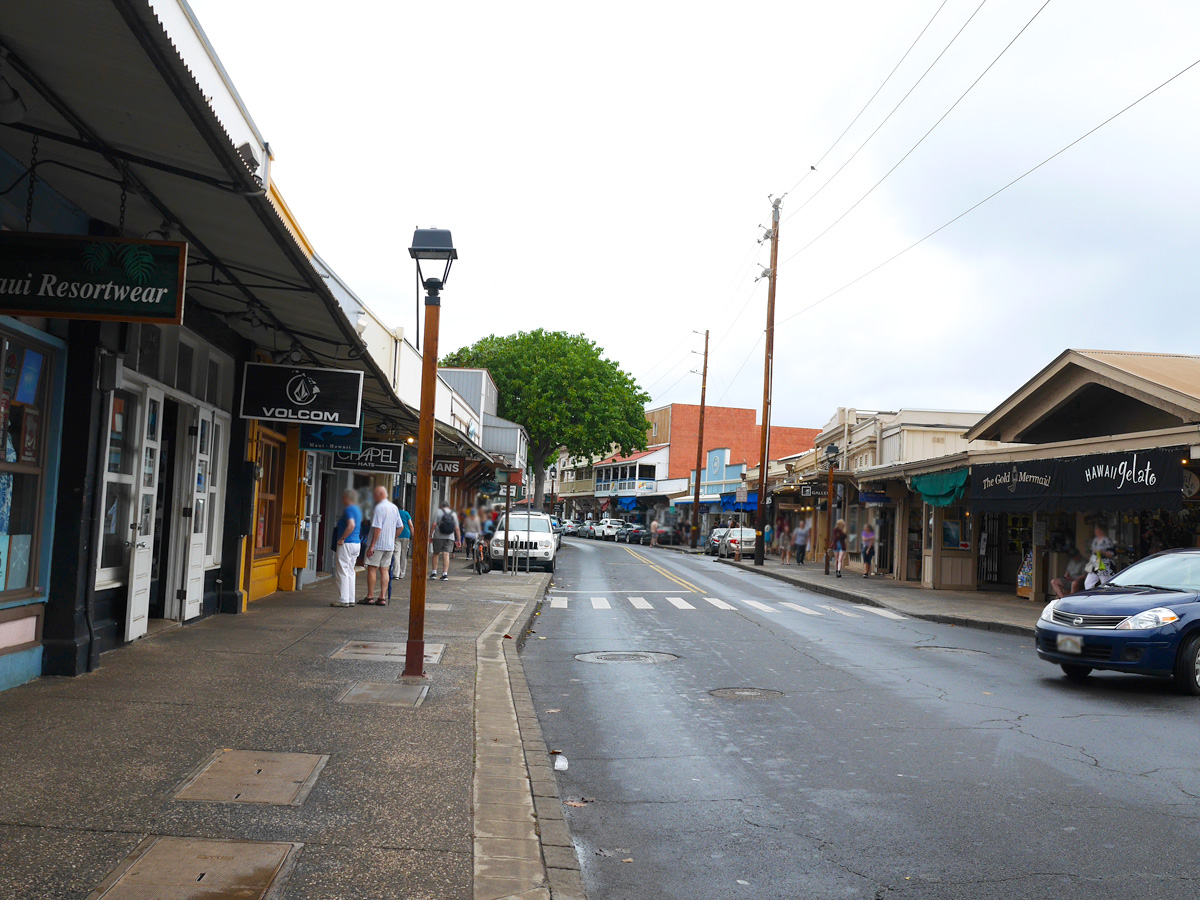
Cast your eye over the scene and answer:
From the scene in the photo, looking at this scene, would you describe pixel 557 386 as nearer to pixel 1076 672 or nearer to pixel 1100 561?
pixel 1100 561

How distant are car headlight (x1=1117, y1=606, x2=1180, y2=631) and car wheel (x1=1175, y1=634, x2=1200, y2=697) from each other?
289mm

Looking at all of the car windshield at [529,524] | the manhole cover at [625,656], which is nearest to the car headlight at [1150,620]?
the manhole cover at [625,656]

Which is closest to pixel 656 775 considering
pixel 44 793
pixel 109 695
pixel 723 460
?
pixel 44 793

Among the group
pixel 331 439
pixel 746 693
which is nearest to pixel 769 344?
pixel 331 439

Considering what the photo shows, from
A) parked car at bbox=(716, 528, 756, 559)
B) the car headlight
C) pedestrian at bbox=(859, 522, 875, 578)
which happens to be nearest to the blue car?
the car headlight

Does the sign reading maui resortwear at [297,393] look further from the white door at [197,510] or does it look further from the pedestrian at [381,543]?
the pedestrian at [381,543]

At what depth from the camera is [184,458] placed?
11312mm

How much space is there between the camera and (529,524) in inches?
1108

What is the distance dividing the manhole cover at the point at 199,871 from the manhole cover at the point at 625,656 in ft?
23.8

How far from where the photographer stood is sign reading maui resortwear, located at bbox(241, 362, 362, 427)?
452 inches

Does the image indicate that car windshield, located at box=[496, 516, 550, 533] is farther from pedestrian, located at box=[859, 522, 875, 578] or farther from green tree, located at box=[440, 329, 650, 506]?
green tree, located at box=[440, 329, 650, 506]

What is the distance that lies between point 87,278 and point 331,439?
9.64 metres

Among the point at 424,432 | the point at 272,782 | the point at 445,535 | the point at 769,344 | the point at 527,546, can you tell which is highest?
the point at 769,344

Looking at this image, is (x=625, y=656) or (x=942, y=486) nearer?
(x=625, y=656)
